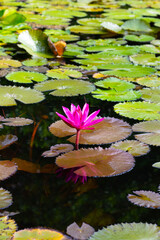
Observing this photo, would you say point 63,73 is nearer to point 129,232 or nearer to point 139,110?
point 139,110

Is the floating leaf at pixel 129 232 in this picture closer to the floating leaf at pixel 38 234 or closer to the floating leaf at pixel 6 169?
the floating leaf at pixel 38 234

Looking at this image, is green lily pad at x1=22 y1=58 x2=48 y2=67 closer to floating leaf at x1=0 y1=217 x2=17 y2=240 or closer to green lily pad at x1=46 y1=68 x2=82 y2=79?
green lily pad at x1=46 y1=68 x2=82 y2=79

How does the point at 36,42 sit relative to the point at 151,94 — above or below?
above

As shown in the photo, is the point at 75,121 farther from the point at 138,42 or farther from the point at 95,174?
the point at 138,42

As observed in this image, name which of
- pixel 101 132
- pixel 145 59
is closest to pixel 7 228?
pixel 101 132

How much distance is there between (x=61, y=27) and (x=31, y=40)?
994mm

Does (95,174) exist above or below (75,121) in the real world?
below

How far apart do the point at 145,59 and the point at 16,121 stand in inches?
54.7

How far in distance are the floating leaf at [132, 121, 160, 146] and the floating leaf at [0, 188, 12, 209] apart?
64cm

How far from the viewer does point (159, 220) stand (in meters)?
1.02

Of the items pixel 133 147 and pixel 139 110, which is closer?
pixel 133 147

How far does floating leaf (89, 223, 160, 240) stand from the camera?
920 mm

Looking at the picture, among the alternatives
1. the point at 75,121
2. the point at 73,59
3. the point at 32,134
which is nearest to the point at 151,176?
the point at 75,121

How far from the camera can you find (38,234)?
94cm
